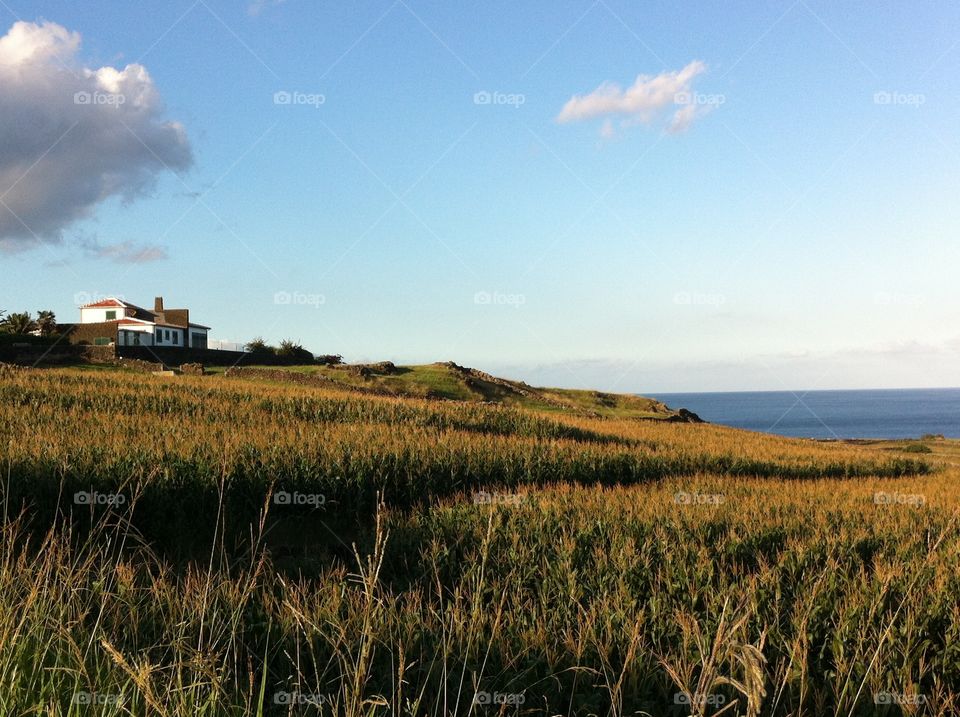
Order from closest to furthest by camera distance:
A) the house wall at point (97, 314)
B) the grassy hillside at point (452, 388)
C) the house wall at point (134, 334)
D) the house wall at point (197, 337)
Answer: the grassy hillside at point (452, 388), the house wall at point (134, 334), the house wall at point (97, 314), the house wall at point (197, 337)

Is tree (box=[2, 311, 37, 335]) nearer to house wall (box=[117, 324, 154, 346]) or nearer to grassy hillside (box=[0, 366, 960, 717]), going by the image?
house wall (box=[117, 324, 154, 346])

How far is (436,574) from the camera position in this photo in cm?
494

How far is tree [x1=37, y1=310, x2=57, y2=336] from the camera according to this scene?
48719 mm

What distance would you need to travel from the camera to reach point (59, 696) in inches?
150

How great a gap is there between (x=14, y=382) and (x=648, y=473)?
732 inches

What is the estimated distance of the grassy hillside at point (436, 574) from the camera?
4238mm

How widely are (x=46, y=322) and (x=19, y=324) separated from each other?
109 inches

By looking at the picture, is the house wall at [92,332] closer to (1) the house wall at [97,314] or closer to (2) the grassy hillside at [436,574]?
(1) the house wall at [97,314]

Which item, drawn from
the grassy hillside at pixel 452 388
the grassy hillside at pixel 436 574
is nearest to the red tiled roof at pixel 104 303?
the grassy hillside at pixel 452 388

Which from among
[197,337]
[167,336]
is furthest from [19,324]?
[197,337]

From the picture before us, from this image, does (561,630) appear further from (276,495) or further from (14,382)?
(14,382)

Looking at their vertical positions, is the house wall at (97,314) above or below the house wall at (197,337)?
above

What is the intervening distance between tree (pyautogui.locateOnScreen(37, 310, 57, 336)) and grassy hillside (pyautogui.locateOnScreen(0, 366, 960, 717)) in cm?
3230

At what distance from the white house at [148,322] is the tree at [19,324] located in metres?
10.8
